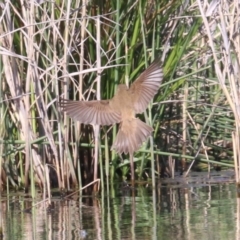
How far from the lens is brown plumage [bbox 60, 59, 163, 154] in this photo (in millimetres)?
5812

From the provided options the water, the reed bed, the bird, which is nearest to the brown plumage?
the bird

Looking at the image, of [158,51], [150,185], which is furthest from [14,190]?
[158,51]

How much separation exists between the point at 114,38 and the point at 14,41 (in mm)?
728

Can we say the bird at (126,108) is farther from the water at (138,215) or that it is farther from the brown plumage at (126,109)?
the water at (138,215)

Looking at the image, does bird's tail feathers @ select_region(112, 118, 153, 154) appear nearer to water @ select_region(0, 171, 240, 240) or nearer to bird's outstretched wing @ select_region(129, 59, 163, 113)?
bird's outstretched wing @ select_region(129, 59, 163, 113)

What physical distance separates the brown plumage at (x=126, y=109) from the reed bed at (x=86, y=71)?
21cm

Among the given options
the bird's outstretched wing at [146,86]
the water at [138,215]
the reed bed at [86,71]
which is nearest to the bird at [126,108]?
the bird's outstretched wing at [146,86]

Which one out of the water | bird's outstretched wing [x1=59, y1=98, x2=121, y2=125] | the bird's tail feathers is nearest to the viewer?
the water

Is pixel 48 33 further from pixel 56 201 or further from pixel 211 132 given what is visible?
pixel 211 132

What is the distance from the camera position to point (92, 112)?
5.83 metres

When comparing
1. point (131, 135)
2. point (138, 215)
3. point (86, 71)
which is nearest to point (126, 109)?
point (131, 135)

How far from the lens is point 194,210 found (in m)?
5.61

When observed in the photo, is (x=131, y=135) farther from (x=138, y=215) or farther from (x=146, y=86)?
(x=138, y=215)

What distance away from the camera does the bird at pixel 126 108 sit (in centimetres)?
581
